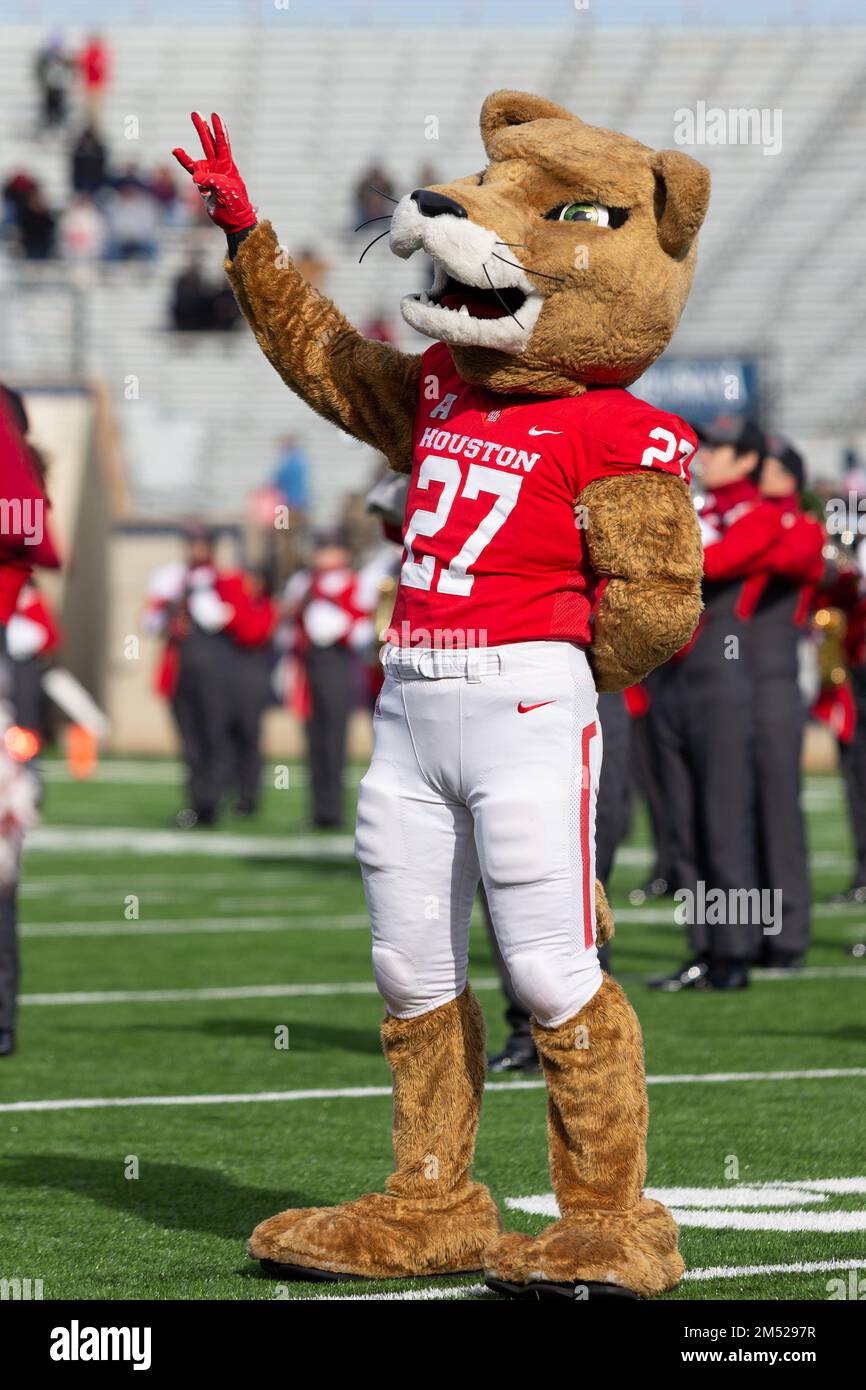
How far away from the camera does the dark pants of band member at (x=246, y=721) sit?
1855 cm

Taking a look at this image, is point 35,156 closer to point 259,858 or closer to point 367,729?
point 367,729

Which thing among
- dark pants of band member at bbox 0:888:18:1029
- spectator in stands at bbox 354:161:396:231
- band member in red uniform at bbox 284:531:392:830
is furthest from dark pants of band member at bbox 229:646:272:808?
spectator in stands at bbox 354:161:396:231

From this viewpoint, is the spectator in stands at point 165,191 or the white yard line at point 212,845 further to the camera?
the spectator in stands at point 165,191

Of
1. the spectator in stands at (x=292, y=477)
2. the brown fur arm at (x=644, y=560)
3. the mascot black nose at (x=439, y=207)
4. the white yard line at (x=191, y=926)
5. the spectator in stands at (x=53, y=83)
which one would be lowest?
the white yard line at (x=191, y=926)

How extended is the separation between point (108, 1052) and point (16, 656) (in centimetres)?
145

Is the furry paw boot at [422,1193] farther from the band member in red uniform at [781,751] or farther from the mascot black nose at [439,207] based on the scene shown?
the band member in red uniform at [781,751]

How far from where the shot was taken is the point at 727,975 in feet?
29.6

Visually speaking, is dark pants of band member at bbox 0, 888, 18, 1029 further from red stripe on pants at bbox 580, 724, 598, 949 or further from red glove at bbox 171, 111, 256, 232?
red stripe on pants at bbox 580, 724, 598, 949

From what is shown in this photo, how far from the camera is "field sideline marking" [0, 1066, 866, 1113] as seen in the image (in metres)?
6.62

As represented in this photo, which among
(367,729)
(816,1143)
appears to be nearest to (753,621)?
(816,1143)

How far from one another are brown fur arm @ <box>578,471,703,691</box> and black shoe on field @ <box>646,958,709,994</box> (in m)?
4.64

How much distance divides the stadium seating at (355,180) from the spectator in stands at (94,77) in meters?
0.49

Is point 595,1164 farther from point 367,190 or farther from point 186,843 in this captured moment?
point 367,190

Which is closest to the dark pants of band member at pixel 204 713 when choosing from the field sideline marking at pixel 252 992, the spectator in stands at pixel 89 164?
the field sideline marking at pixel 252 992
